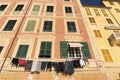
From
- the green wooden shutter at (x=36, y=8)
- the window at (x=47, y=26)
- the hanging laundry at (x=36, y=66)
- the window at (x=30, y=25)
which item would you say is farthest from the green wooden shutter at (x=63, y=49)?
the green wooden shutter at (x=36, y=8)

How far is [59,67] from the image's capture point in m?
14.2

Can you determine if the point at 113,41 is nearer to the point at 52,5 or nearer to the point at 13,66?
the point at 52,5

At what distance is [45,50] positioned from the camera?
15953mm

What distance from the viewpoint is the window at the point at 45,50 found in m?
15.5

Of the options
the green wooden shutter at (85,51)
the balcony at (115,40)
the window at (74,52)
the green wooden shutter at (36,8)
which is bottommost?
the balcony at (115,40)

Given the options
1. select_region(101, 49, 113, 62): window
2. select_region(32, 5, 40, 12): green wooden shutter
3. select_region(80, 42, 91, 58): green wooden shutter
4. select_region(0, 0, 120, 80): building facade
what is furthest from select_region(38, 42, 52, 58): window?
select_region(32, 5, 40, 12): green wooden shutter

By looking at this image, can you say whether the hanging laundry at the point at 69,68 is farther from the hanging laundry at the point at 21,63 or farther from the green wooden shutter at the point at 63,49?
the hanging laundry at the point at 21,63

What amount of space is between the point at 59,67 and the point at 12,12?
11043 millimetres

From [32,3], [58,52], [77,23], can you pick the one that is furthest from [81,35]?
[32,3]

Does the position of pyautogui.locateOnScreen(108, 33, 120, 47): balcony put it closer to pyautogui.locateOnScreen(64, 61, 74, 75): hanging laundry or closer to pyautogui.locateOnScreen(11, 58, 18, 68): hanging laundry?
pyautogui.locateOnScreen(64, 61, 74, 75): hanging laundry

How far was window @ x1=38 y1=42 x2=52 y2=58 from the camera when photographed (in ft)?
50.9

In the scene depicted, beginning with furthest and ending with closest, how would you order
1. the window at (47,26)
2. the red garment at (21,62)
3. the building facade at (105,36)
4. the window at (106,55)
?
1. the window at (47,26)
2. the window at (106,55)
3. the building facade at (105,36)
4. the red garment at (21,62)

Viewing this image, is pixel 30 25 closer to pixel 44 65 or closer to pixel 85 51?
pixel 44 65

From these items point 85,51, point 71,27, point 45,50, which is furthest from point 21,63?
point 71,27
